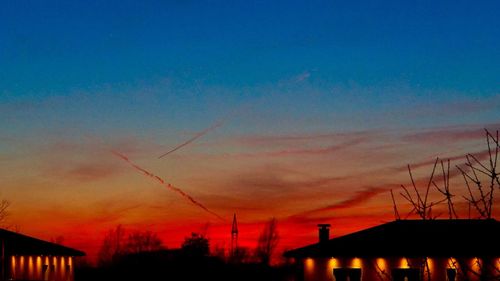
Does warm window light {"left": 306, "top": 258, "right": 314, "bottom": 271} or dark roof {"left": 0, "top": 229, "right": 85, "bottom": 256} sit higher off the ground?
dark roof {"left": 0, "top": 229, "right": 85, "bottom": 256}

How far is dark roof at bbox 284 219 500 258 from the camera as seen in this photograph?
Answer: 97.3ft

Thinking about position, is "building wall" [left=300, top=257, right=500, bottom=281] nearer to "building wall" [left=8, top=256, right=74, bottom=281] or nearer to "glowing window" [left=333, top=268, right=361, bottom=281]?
"glowing window" [left=333, top=268, right=361, bottom=281]

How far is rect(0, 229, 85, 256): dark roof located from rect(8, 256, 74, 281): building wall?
46 centimetres

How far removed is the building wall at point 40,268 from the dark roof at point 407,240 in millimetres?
14614

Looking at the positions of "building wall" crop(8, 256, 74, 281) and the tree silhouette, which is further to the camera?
the tree silhouette

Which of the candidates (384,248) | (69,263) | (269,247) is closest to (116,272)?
(69,263)

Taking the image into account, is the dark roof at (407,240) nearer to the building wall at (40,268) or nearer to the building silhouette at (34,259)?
the building silhouette at (34,259)

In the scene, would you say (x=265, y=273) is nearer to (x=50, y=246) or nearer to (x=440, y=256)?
(x=50, y=246)

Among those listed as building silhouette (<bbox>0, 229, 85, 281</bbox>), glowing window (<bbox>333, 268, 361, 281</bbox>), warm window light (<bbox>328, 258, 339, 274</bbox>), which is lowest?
glowing window (<bbox>333, 268, 361, 281</bbox>)

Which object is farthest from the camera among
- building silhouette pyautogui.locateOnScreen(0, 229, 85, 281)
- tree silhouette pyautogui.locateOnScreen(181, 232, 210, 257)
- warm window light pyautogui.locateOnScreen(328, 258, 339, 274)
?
tree silhouette pyautogui.locateOnScreen(181, 232, 210, 257)

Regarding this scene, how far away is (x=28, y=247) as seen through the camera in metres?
41.0

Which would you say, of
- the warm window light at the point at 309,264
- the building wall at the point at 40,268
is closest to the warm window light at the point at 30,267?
the building wall at the point at 40,268

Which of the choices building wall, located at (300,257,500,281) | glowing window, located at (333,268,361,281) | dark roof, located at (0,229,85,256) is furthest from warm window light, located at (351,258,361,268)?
dark roof, located at (0,229,85,256)

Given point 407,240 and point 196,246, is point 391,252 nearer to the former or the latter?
point 407,240
